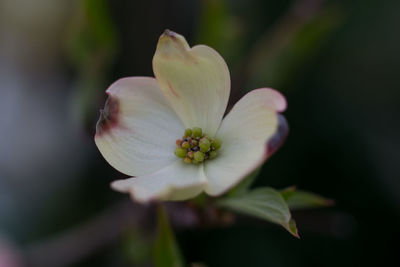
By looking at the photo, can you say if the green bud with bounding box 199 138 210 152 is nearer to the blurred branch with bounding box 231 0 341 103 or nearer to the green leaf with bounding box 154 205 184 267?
the green leaf with bounding box 154 205 184 267

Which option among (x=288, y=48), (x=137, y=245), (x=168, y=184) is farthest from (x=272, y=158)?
(x=168, y=184)

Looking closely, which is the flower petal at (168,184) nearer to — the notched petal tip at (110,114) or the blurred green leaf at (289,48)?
the notched petal tip at (110,114)

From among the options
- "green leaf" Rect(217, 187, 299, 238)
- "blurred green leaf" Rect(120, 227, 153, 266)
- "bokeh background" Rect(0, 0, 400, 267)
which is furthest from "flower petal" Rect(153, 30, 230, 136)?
"blurred green leaf" Rect(120, 227, 153, 266)

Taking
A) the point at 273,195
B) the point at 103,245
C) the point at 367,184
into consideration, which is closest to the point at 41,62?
the point at 103,245

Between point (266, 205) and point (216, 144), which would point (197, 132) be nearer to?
point (216, 144)

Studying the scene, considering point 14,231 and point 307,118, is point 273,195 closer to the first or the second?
point 307,118

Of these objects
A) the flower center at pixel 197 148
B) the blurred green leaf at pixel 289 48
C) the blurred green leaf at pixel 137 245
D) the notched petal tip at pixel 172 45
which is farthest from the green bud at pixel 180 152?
the blurred green leaf at pixel 289 48
